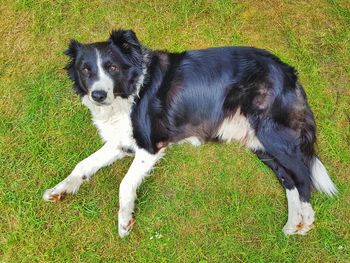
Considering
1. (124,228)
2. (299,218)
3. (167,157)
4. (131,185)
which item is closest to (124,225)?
(124,228)

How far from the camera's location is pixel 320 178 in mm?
3840

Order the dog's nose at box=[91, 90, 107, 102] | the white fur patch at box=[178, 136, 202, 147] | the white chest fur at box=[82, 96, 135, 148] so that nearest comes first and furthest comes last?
the dog's nose at box=[91, 90, 107, 102] → the white chest fur at box=[82, 96, 135, 148] → the white fur patch at box=[178, 136, 202, 147]

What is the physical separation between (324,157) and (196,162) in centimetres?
126

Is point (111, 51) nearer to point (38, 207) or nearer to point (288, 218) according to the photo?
point (38, 207)

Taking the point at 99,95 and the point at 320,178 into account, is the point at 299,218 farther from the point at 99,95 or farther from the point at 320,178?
the point at 99,95

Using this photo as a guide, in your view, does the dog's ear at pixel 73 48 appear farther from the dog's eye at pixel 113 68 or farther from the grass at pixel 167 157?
the grass at pixel 167 157

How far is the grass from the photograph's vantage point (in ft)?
12.7

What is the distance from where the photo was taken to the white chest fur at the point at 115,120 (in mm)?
3738

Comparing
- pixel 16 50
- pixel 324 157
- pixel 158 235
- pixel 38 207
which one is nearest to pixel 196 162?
pixel 158 235

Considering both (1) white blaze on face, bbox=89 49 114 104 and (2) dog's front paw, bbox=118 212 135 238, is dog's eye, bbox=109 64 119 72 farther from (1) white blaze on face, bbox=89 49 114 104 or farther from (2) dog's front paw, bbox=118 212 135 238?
(2) dog's front paw, bbox=118 212 135 238

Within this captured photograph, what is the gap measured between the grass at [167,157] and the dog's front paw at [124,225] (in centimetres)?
8

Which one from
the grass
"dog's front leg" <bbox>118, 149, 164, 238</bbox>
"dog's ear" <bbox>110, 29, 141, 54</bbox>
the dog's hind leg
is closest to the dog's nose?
"dog's ear" <bbox>110, 29, 141, 54</bbox>

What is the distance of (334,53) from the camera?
4.78 meters

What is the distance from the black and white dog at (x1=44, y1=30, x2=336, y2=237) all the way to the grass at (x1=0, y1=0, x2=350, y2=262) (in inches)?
8.4
